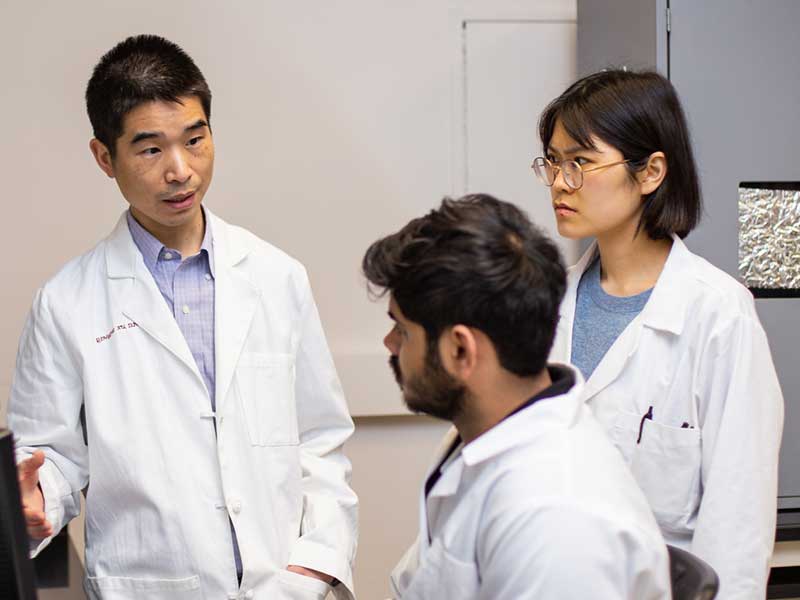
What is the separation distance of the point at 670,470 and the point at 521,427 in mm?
620

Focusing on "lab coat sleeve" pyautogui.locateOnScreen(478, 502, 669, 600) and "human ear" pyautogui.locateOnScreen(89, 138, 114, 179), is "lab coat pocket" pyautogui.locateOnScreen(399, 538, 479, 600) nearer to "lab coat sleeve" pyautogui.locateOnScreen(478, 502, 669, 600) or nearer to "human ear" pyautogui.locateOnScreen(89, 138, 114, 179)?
"lab coat sleeve" pyautogui.locateOnScreen(478, 502, 669, 600)

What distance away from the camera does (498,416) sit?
3.69ft

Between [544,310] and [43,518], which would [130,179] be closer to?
[43,518]

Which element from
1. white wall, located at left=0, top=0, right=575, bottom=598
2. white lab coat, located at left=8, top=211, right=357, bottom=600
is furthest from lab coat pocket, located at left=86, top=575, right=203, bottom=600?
white wall, located at left=0, top=0, right=575, bottom=598

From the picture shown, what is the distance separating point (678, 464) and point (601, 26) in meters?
1.29

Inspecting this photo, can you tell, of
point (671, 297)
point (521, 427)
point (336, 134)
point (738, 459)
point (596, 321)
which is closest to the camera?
point (521, 427)

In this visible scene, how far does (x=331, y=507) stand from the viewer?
167 cm

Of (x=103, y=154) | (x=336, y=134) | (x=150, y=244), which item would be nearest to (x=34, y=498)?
(x=150, y=244)

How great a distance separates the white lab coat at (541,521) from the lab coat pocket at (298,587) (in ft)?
1.51

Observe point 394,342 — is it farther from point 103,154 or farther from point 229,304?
point 103,154

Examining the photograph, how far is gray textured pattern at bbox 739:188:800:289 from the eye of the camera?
219cm

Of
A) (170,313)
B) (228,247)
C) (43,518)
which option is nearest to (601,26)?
(228,247)

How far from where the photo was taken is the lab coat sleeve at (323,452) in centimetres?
165

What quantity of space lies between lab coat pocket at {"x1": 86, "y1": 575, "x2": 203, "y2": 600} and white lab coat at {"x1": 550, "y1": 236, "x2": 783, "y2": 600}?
2.32ft
